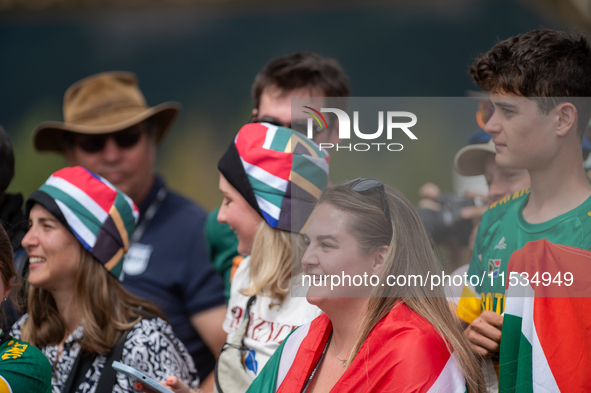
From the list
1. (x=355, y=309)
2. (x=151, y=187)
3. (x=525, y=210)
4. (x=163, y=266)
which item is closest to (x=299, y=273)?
(x=355, y=309)

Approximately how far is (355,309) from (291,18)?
12.9 ft

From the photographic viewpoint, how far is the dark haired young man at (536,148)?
166cm

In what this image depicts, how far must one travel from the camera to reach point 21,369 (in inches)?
72.8

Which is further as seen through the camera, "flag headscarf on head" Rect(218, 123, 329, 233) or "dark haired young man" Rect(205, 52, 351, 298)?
"dark haired young man" Rect(205, 52, 351, 298)

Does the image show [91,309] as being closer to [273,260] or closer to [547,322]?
[273,260]

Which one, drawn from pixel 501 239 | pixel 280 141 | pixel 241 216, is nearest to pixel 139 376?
pixel 241 216

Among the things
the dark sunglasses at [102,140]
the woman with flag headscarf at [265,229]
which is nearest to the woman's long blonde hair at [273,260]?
the woman with flag headscarf at [265,229]

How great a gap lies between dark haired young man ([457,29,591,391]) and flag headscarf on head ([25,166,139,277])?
153cm

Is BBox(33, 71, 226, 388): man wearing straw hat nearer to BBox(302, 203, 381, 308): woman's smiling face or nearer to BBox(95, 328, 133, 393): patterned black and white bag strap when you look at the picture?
BBox(95, 328, 133, 393): patterned black and white bag strap

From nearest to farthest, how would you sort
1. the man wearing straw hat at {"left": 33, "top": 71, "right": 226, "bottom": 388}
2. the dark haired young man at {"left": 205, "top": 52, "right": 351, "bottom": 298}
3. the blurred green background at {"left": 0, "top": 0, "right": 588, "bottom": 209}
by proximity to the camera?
the dark haired young man at {"left": 205, "top": 52, "right": 351, "bottom": 298} → the man wearing straw hat at {"left": 33, "top": 71, "right": 226, "bottom": 388} → the blurred green background at {"left": 0, "top": 0, "right": 588, "bottom": 209}

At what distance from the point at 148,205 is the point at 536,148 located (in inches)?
93.4

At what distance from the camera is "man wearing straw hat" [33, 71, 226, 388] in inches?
121

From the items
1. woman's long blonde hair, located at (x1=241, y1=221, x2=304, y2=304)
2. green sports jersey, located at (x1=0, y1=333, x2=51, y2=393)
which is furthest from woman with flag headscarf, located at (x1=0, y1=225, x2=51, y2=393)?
woman's long blonde hair, located at (x1=241, y1=221, x2=304, y2=304)

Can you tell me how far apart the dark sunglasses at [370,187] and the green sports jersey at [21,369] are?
46.0 inches
